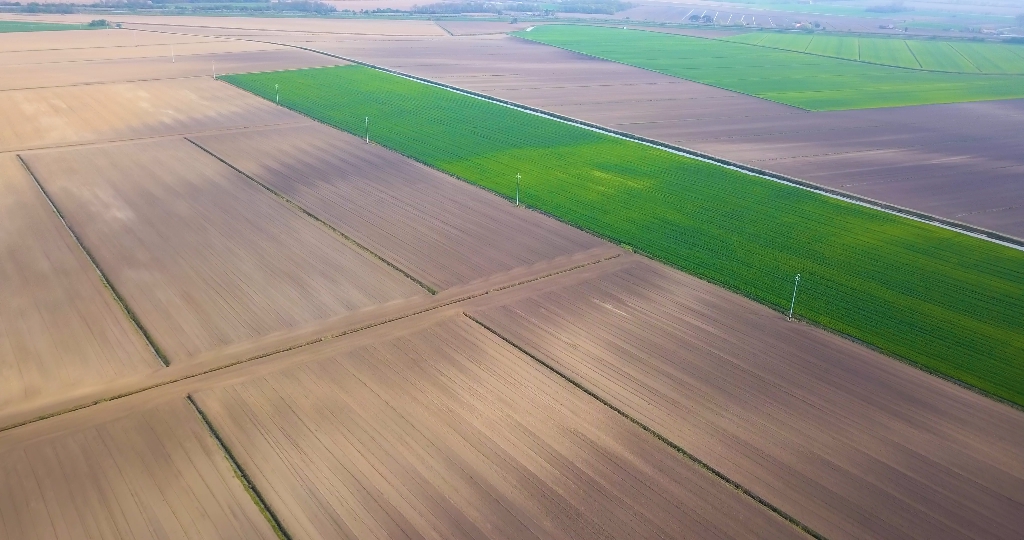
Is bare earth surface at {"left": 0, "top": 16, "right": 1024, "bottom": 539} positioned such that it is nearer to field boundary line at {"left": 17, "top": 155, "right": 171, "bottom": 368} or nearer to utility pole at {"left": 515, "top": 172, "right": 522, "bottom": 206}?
field boundary line at {"left": 17, "top": 155, "right": 171, "bottom": 368}

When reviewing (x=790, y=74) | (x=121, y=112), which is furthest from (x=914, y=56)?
(x=121, y=112)

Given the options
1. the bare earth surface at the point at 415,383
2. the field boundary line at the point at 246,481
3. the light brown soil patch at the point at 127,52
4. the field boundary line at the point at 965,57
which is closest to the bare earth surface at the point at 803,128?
the bare earth surface at the point at 415,383

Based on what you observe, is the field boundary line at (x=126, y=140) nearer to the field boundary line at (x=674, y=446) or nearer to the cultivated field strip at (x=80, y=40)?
the field boundary line at (x=674, y=446)

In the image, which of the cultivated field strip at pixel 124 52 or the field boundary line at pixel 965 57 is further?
the field boundary line at pixel 965 57

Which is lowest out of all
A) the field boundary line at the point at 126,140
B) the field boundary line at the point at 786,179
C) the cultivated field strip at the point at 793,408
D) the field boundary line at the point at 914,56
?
the cultivated field strip at the point at 793,408

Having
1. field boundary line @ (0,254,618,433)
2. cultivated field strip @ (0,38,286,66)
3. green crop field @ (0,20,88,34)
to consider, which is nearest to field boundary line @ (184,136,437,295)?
field boundary line @ (0,254,618,433)

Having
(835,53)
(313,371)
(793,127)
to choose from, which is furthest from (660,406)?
(835,53)
